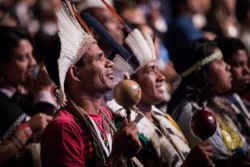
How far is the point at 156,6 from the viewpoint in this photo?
1014 cm

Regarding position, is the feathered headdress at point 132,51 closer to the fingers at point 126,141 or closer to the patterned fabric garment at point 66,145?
the patterned fabric garment at point 66,145

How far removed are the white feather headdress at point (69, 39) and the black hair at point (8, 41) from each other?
1.50 m

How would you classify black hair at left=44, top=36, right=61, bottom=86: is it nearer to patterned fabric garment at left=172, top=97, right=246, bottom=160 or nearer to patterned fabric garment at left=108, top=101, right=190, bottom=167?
patterned fabric garment at left=108, top=101, right=190, bottom=167

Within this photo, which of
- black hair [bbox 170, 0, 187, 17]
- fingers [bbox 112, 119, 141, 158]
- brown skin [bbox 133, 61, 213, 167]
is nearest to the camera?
fingers [bbox 112, 119, 141, 158]

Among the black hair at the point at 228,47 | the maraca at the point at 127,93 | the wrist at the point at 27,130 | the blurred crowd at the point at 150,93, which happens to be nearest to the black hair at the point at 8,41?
the blurred crowd at the point at 150,93

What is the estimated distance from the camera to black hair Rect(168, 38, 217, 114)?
6.03 metres

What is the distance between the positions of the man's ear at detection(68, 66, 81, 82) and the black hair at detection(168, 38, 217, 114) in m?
1.74

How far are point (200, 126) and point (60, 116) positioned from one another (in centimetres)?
84

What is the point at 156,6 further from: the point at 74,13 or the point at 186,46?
Result: the point at 74,13

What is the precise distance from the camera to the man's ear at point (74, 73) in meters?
4.38

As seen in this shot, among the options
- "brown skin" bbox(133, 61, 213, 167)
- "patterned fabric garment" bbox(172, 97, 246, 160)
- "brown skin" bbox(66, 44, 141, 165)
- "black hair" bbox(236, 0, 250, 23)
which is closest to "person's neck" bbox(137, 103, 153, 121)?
"brown skin" bbox(133, 61, 213, 167)

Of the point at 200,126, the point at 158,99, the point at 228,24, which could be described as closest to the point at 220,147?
the point at 158,99

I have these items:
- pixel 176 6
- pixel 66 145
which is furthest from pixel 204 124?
pixel 176 6

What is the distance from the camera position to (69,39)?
4340 millimetres
